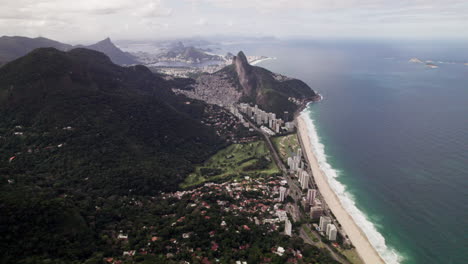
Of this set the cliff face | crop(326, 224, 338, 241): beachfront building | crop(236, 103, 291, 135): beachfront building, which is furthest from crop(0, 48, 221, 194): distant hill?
the cliff face

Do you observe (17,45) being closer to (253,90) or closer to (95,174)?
(253,90)

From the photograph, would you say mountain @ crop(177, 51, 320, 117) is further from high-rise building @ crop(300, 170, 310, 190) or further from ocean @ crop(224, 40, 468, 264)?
high-rise building @ crop(300, 170, 310, 190)

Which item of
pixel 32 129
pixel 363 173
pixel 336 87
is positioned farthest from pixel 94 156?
pixel 336 87

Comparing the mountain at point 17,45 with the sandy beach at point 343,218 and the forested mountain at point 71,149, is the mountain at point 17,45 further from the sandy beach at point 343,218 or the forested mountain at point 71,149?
the sandy beach at point 343,218

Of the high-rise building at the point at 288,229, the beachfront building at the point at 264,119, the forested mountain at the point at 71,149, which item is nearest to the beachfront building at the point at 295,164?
the high-rise building at the point at 288,229

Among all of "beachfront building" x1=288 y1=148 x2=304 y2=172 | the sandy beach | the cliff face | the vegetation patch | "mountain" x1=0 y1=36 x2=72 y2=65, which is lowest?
the sandy beach

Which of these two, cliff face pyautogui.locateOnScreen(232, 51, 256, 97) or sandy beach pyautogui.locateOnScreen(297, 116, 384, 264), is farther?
cliff face pyautogui.locateOnScreen(232, 51, 256, 97)
